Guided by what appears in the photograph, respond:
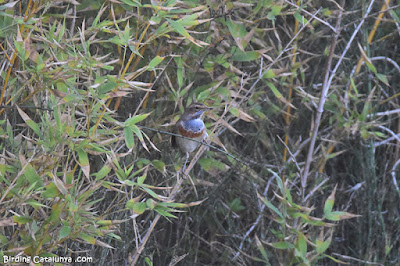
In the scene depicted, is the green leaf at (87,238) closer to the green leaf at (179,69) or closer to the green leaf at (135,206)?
the green leaf at (135,206)

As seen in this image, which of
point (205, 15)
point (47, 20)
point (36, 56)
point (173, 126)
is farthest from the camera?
point (173, 126)

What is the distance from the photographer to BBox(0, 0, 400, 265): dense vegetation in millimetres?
2611

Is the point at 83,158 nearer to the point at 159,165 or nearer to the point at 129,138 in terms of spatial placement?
the point at 129,138

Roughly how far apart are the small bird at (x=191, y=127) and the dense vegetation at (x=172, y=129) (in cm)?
7

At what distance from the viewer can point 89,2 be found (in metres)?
3.47

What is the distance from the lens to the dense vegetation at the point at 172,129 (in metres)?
2.61

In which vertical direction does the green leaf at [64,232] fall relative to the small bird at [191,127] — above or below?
above

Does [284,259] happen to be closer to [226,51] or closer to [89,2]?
[226,51]

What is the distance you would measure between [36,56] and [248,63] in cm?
221

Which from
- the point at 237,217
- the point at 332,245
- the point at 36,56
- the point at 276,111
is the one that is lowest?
the point at 332,245

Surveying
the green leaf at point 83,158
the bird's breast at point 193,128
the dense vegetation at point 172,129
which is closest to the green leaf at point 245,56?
the dense vegetation at point 172,129

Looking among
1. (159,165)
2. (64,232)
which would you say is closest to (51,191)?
(64,232)

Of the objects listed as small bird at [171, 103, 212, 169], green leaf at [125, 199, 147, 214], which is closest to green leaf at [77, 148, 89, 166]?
green leaf at [125, 199, 147, 214]

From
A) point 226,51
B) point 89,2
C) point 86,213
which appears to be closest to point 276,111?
point 226,51
